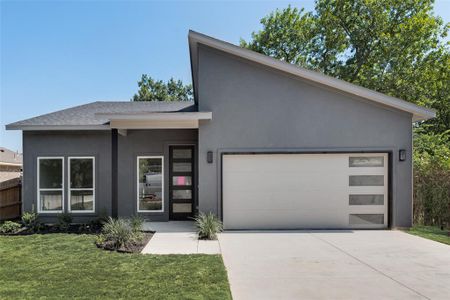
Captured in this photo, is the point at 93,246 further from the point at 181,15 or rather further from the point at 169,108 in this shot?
the point at 181,15

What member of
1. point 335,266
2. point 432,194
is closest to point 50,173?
point 335,266

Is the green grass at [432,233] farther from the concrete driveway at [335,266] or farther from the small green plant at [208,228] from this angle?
the small green plant at [208,228]

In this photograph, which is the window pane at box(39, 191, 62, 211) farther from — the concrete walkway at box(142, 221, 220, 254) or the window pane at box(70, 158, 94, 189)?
the concrete walkway at box(142, 221, 220, 254)

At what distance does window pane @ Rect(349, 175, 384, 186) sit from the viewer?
8.86m

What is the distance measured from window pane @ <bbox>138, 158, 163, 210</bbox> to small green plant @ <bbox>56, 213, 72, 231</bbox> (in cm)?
218

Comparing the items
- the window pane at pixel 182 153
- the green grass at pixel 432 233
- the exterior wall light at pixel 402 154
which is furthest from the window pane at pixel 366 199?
the window pane at pixel 182 153

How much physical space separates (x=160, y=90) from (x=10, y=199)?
89.7 feet

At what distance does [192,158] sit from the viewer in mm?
10195

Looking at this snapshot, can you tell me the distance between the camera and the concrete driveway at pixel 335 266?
168 inches

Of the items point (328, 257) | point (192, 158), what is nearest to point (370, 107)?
point (328, 257)

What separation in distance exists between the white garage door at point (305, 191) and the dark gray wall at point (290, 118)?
35 centimetres

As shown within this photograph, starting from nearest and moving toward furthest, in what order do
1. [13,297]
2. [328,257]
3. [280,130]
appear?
[13,297] < [328,257] < [280,130]

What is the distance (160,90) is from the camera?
3628cm

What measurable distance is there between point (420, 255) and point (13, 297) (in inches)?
291
